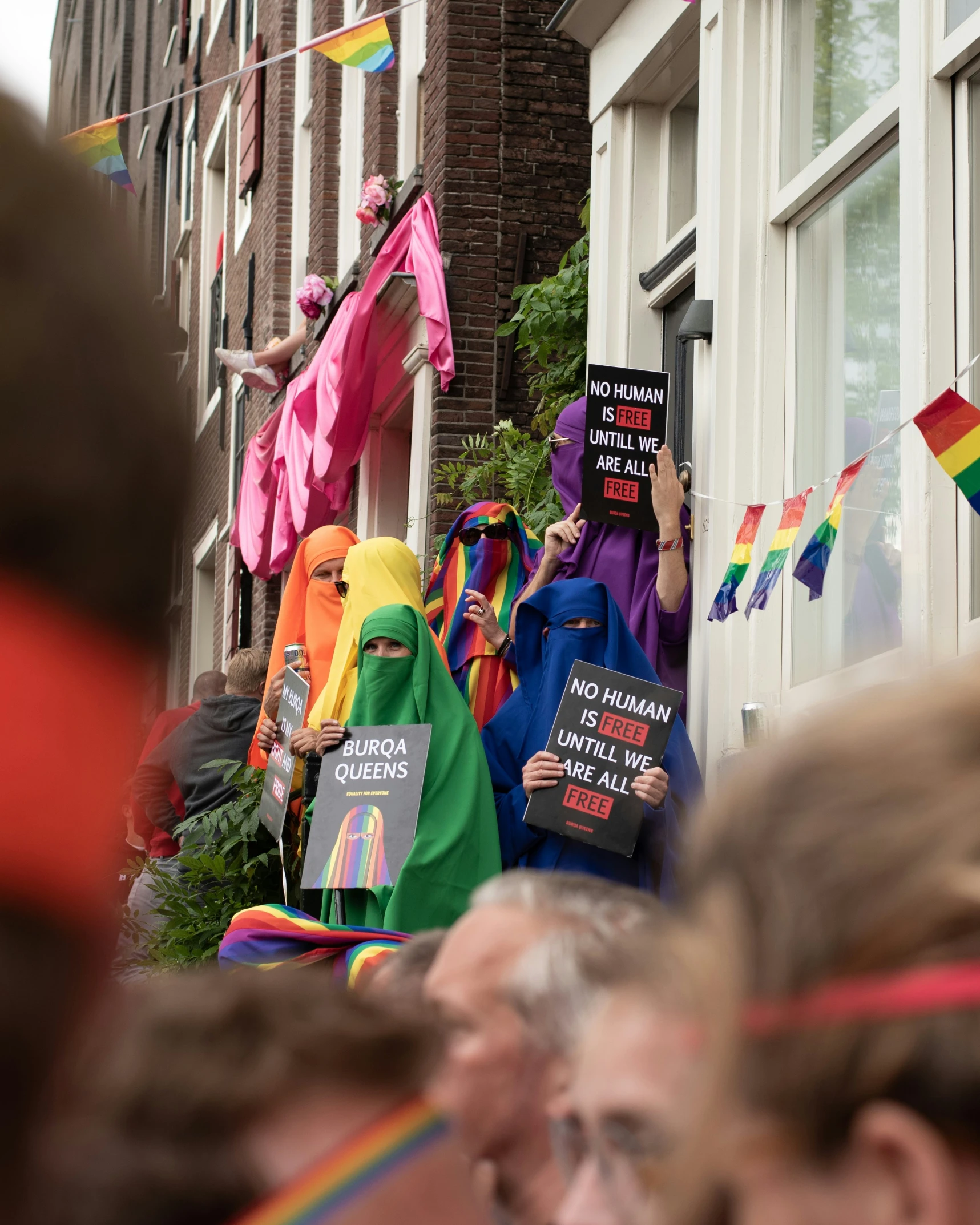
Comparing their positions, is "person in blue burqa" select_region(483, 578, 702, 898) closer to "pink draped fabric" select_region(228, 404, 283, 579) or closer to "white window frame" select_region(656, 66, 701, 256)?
"white window frame" select_region(656, 66, 701, 256)

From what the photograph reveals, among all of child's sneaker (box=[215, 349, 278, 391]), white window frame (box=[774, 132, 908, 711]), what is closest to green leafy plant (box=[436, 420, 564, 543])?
white window frame (box=[774, 132, 908, 711])

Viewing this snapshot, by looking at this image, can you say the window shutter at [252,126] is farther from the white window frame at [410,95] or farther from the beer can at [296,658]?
the beer can at [296,658]

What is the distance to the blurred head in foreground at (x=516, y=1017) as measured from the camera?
220cm

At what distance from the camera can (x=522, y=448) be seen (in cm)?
849

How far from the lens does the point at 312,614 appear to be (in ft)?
24.5

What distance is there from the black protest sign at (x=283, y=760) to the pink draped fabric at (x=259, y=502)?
6.46 metres

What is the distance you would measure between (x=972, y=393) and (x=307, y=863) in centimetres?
250

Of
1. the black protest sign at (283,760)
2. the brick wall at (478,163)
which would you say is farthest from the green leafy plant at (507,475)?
the black protest sign at (283,760)

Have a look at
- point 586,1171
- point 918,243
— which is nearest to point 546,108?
point 918,243

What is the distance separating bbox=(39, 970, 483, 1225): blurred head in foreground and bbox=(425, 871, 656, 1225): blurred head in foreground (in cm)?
127

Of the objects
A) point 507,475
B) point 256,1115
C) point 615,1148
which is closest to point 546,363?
point 507,475

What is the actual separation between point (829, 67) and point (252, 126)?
11.7 meters

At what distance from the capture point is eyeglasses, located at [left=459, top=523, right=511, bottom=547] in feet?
21.7

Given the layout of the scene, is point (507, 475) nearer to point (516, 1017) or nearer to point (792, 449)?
point (792, 449)
